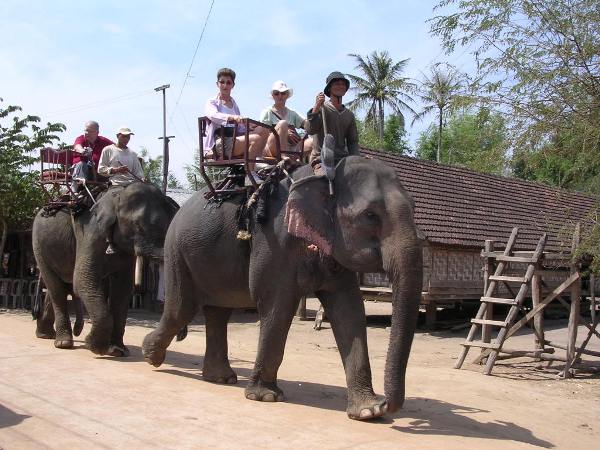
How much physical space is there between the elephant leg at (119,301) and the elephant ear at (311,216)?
4581mm

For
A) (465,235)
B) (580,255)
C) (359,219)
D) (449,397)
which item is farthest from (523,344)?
(359,219)

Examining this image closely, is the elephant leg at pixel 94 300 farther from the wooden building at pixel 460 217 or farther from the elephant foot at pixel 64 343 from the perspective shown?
the wooden building at pixel 460 217

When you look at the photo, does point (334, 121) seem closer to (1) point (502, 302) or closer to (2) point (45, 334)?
(1) point (502, 302)

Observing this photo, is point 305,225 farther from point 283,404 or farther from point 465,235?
point 465,235

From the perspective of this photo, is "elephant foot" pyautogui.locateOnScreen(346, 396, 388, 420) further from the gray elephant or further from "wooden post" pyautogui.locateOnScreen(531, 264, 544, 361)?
"wooden post" pyautogui.locateOnScreen(531, 264, 544, 361)

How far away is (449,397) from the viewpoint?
27.8 feet

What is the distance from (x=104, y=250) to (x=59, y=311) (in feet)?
5.77

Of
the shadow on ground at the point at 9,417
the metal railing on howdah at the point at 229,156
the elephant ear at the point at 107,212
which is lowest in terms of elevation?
the shadow on ground at the point at 9,417

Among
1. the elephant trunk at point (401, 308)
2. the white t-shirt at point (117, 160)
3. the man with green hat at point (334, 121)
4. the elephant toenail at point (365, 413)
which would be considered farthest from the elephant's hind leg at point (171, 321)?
the white t-shirt at point (117, 160)

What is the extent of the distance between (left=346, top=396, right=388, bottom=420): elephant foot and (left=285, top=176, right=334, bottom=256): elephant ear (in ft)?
4.59

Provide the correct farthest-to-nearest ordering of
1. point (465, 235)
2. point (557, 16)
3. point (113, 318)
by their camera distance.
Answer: point (465, 235) < point (113, 318) < point (557, 16)

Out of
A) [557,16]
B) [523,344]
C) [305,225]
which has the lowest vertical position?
[523,344]

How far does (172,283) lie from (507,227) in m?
14.3

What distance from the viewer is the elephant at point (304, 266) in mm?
6074
